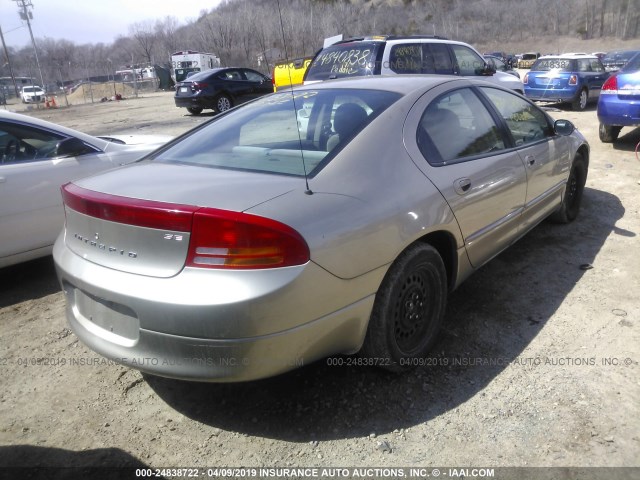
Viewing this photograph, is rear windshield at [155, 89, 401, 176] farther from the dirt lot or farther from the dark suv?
the dark suv

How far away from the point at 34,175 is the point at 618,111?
25.0ft

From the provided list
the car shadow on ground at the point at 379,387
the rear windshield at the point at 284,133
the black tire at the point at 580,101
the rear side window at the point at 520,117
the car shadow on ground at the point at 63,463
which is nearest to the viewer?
the car shadow on ground at the point at 63,463

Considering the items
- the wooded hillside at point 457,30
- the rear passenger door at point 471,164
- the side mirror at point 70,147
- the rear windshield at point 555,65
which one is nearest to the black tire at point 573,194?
the rear passenger door at point 471,164

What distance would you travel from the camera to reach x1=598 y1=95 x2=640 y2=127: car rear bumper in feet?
23.8

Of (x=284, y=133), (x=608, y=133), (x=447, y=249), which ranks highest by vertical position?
(x=284, y=133)

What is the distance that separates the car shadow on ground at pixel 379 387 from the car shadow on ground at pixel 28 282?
1.75 meters

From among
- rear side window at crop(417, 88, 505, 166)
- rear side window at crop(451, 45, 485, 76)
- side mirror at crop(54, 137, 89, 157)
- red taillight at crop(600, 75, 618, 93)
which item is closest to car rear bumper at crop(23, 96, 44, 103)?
rear side window at crop(451, 45, 485, 76)

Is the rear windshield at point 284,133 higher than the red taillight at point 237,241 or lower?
higher

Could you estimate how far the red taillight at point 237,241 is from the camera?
77.1 inches

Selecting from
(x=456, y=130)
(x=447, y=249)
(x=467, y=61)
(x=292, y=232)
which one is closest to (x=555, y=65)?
(x=467, y=61)

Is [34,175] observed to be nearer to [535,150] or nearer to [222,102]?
[535,150]

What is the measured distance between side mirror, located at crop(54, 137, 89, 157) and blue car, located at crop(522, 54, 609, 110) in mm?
12026

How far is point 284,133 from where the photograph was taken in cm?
300

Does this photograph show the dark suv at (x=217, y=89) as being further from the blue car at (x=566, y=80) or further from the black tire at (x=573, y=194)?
the black tire at (x=573, y=194)
